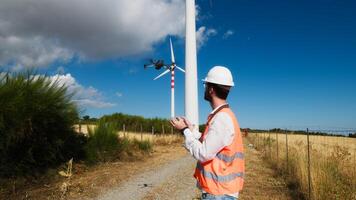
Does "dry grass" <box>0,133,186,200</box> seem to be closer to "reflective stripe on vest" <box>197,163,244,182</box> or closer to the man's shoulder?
"reflective stripe on vest" <box>197,163,244,182</box>

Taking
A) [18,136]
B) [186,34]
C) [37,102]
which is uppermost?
[186,34]

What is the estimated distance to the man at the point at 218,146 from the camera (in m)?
2.79

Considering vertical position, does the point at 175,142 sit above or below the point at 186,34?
below

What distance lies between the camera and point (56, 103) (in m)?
10.8

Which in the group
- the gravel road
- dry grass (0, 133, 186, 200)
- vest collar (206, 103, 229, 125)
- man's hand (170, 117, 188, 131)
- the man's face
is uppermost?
the man's face

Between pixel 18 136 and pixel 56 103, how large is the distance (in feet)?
5.47

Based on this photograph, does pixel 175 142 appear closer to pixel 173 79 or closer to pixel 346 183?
pixel 173 79

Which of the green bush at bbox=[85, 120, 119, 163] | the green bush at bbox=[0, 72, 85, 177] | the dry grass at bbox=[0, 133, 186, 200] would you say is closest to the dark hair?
the dry grass at bbox=[0, 133, 186, 200]

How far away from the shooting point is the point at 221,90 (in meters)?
2.97

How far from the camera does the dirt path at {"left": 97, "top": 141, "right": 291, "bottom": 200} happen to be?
8.80 meters

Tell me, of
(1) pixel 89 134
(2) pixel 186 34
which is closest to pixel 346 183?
(2) pixel 186 34

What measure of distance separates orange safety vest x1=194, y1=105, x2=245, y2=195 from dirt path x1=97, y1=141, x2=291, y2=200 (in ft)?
19.3

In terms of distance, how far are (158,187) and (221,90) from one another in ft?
24.1

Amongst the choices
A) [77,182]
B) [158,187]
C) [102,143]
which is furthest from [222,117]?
[102,143]
